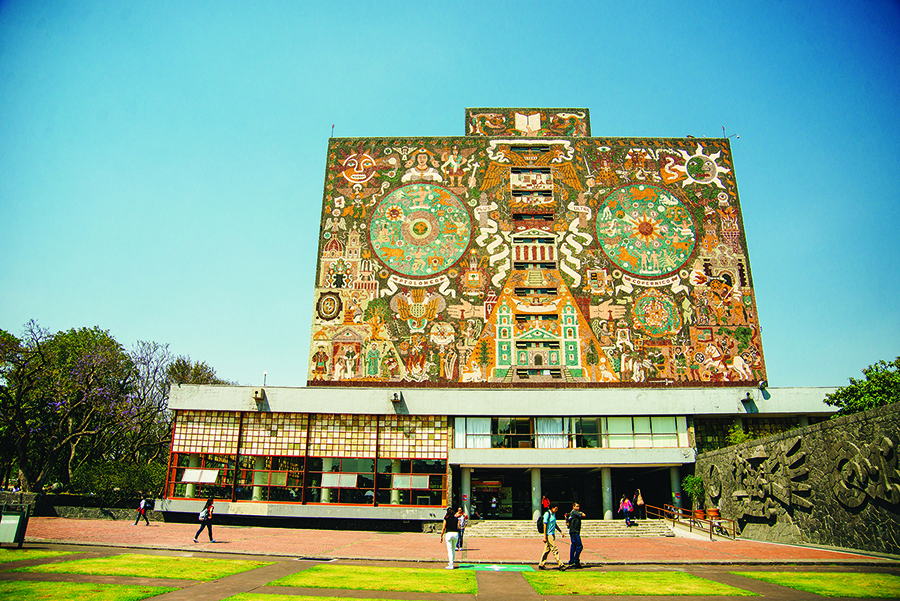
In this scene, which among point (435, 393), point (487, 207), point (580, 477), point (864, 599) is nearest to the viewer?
point (864, 599)

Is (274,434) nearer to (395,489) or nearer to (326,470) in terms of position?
(326,470)

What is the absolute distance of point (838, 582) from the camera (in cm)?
1170

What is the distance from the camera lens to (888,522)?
15.6 metres

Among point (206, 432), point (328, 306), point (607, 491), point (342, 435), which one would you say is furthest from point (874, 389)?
point (206, 432)

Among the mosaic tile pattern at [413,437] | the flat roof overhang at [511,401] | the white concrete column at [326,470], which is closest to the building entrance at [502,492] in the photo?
the mosaic tile pattern at [413,437]

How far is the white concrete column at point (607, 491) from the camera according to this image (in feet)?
97.8

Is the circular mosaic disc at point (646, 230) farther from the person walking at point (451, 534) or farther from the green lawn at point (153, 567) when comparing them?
the green lawn at point (153, 567)

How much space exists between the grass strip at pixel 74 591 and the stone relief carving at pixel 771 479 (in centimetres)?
2009

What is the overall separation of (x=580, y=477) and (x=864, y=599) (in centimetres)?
2542

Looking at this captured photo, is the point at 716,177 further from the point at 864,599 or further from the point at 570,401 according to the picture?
the point at 864,599

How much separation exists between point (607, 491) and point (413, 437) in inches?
425

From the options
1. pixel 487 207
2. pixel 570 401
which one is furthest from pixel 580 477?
pixel 487 207

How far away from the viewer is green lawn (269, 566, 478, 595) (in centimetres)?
1149

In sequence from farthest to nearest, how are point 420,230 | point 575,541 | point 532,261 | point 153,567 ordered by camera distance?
point 420,230
point 532,261
point 575,541
point 153,567
